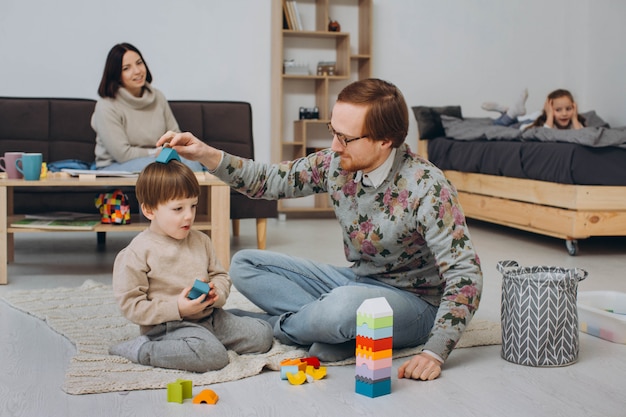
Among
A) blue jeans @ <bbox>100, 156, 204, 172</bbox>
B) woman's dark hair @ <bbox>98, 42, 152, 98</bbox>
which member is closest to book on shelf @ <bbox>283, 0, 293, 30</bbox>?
woman's dark hair @ <bbox>98, 42, 152, 98</bbox>

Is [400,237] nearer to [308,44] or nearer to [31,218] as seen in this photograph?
[31,218]

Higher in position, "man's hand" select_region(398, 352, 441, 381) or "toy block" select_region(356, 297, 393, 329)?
"toy block" select_region(356, 297, 393, 329)

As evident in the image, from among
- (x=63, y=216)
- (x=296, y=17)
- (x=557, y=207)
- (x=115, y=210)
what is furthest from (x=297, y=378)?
(x=296, y=17)

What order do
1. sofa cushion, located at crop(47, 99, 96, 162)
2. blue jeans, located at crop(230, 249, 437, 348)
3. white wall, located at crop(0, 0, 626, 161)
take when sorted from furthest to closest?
white wall, located at crop(0, 0, 626, 161) → sofa cushion, located at crop(47, 99, 96, 162) → blue jeans, located at crop(230, 249, 437, 348)

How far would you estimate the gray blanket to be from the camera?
12.7ft

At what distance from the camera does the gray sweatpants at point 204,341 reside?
191cm

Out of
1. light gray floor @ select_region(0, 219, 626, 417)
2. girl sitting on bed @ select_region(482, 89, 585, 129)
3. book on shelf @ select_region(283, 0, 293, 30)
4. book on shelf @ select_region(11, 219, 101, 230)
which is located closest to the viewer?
light gray floor @ select_region(0, 219, 626, 417)

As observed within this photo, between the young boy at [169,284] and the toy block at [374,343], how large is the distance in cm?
39

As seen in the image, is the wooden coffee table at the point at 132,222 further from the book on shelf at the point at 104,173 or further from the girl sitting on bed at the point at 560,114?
the girl sitting on bed at the point at 560,114

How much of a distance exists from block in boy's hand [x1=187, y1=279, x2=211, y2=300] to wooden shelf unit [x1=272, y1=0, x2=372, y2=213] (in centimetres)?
343

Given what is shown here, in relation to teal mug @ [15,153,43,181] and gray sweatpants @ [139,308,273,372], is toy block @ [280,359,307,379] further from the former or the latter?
teal mug @ [15,153,43,181]

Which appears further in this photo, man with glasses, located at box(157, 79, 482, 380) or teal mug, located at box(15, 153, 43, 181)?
teal mug, located at box(15, 153, 43, 181)

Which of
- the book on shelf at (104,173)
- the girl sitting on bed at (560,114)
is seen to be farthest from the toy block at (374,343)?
the girl sitting on bed at (560,114)

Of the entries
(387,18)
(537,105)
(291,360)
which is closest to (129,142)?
(291,360)
